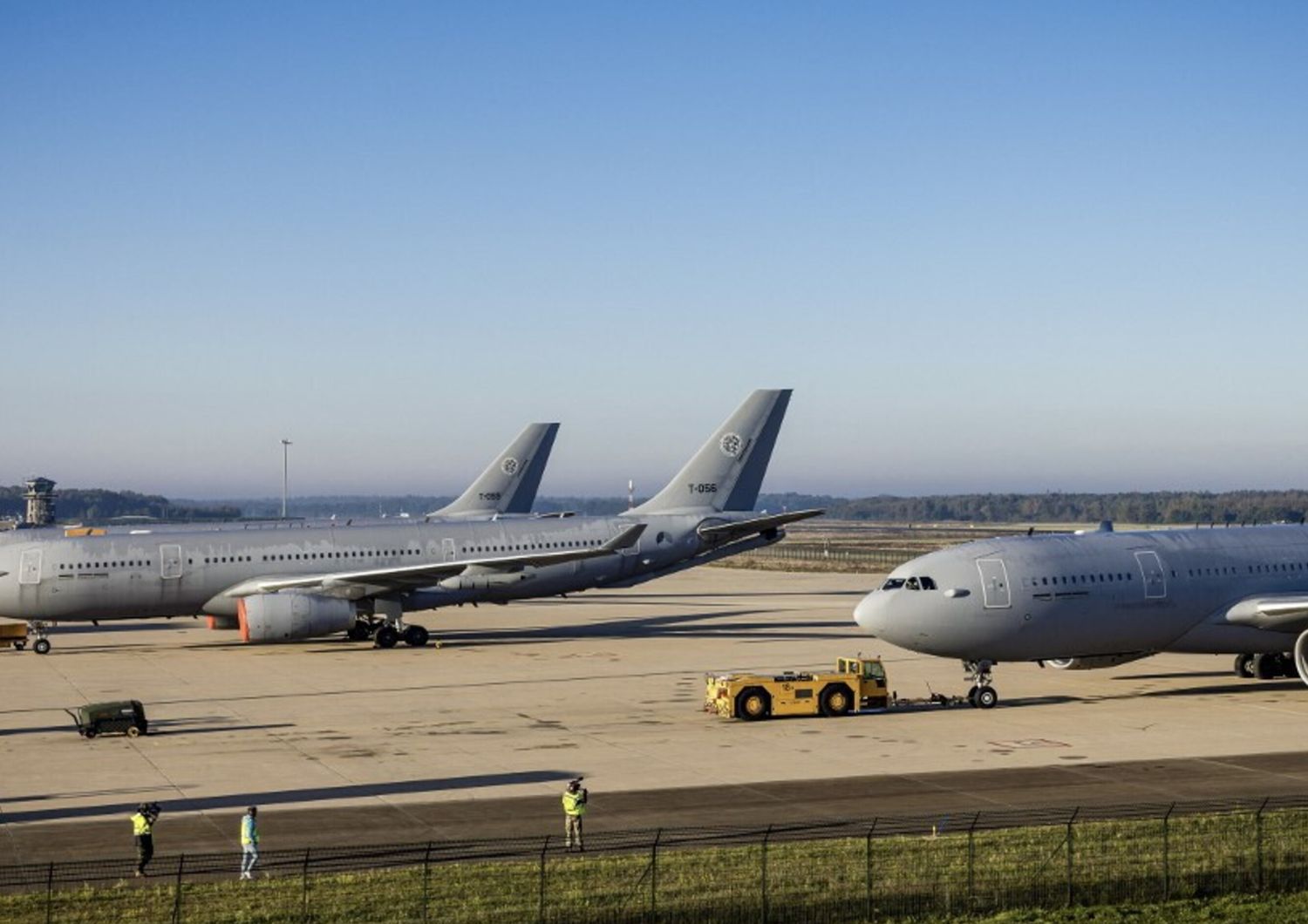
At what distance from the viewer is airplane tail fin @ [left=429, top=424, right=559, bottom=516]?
358 ft

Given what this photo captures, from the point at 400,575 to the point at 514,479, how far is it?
149ft

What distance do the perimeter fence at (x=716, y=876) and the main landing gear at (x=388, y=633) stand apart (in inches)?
1500

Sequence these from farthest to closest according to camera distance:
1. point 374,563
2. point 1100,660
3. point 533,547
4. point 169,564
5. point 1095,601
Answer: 1. point 533,547
2. point 374,563
3. point 169,564
4. point 1100,660
5. point 1095,601

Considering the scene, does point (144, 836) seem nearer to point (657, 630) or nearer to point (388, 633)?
point (388, 633)

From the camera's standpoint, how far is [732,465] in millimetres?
75812

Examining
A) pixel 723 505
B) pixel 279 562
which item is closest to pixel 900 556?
pixel 723 505

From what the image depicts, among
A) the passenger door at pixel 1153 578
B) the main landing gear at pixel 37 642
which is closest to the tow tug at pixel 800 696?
the passenger door at pixel 1153 578

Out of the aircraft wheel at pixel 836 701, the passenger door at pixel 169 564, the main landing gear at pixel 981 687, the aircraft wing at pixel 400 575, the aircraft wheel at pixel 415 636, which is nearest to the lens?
the aircraft wheel at pixel 836 701

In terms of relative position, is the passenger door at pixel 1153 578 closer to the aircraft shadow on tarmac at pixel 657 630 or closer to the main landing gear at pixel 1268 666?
the main landing gear at pixel 1268 666

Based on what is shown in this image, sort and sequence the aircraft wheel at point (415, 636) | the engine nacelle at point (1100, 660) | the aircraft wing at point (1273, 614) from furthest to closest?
1. the aircraft wheel at point (415, 636)
2. the engine nacelle at point (1100, 660)
3. the aircraft wing at point (1273, 614)

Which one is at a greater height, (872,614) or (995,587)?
(995,587)

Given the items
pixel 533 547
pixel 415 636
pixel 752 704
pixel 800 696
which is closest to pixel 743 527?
pixel 533 547

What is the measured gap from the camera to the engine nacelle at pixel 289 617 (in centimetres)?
6228

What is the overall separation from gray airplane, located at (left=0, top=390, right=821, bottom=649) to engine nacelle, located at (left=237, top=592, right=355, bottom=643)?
0.16 ft
